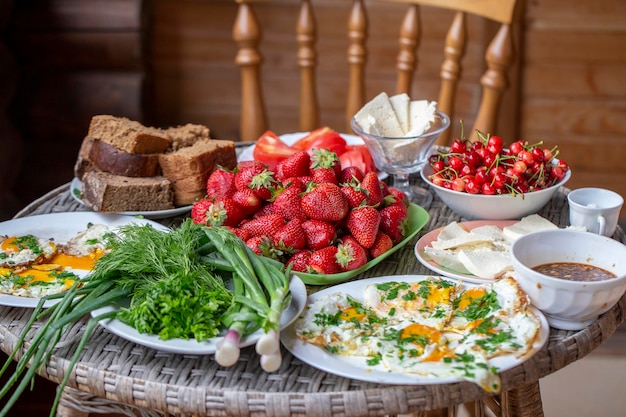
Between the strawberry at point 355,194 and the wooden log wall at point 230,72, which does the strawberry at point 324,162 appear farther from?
the wooden log wall at point 230,72

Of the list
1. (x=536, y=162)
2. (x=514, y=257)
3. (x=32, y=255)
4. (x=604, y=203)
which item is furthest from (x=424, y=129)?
(x=32, y=255)

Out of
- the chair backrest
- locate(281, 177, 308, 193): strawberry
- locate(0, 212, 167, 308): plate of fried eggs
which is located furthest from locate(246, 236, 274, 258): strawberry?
the chair backrest

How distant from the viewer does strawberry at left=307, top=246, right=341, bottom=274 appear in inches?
48.7

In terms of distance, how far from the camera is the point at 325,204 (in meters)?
1.27

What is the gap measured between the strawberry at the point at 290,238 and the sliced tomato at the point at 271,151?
1.39ft

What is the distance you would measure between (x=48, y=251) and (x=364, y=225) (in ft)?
1.78

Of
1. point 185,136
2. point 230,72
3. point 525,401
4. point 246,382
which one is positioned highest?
point 185,136

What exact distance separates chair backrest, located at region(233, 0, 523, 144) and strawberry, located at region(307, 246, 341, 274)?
0.92 metres

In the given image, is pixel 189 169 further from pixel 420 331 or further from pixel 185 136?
pixel 420 331

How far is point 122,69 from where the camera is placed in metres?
2.87

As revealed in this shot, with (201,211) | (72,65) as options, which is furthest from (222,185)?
(72,65)

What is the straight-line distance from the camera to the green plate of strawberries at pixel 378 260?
4.05ft

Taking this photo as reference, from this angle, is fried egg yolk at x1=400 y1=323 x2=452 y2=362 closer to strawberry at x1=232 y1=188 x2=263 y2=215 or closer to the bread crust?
strawberry at x1=232 y1=188 x2=263 y2=215

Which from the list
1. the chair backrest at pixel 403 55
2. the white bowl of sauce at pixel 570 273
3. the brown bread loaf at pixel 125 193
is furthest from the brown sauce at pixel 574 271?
the chair backrest at pixel 403 55
